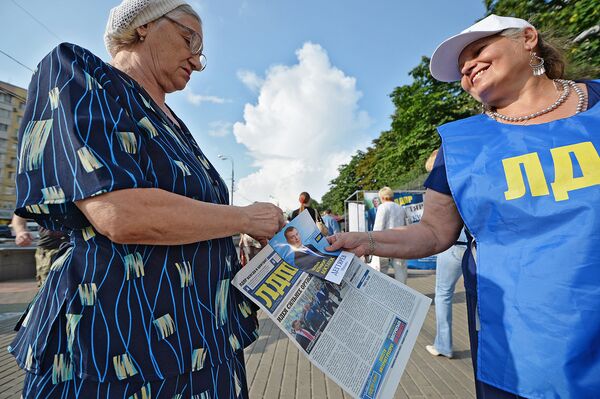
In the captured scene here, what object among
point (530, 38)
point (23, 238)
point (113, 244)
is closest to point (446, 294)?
point (530, 38)

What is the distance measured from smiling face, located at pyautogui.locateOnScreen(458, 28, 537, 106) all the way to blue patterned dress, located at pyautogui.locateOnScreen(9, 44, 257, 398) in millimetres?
1289

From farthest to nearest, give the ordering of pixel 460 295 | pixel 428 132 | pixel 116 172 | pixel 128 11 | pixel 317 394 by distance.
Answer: pixel 428 132 → pixel 460 295 → pixel 317 394 → pixel 128 11 → pixel 116 172

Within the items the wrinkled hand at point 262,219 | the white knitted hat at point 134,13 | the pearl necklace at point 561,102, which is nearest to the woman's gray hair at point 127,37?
the white knitted hat at point 134,13

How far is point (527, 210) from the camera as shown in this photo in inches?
41.1

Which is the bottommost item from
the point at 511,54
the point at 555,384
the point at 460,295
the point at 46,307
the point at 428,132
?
the point at 460,295

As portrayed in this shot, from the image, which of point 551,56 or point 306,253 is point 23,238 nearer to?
point 306,253

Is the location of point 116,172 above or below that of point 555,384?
above

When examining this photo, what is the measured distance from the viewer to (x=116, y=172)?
2.59 ft

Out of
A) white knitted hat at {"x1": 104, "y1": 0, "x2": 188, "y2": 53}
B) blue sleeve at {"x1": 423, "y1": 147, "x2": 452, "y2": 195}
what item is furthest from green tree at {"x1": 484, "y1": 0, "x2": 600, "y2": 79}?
white knitted hat at {"x1": 104, "y1": 0, "x2": 188, "y2": 53}

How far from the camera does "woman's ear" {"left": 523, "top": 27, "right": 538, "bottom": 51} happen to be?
1313 millimetres

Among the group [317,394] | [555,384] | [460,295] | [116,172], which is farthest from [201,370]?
[460,295]

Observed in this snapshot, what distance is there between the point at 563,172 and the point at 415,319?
73 cm

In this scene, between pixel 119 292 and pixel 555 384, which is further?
pixel 555 384

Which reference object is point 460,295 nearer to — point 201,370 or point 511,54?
point 511,54
